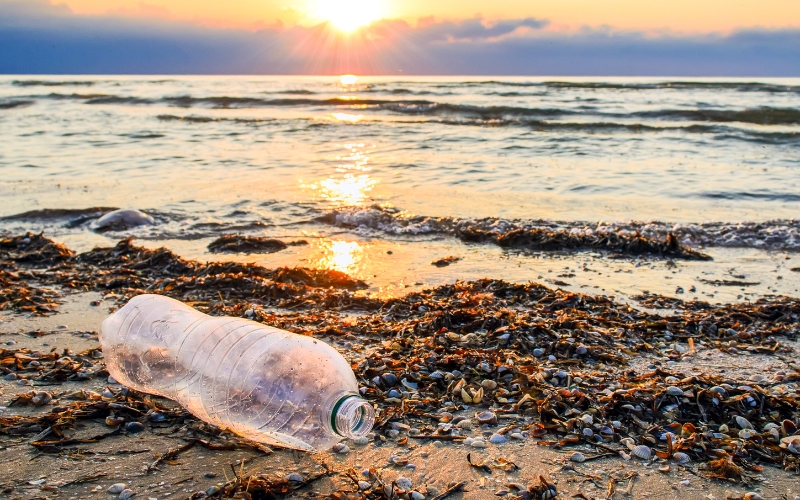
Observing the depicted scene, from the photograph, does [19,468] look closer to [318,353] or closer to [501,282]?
[318,353]

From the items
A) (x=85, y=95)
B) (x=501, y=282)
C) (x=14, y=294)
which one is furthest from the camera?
(x=85, y=95)

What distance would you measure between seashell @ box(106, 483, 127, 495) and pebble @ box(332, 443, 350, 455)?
3.05 ft

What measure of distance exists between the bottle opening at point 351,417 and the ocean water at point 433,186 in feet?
11.3

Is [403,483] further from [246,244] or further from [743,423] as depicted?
[246,244]

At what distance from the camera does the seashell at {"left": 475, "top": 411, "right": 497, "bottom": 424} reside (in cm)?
326

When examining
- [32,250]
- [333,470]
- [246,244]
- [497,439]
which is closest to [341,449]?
[333,470]

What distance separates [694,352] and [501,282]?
75.5 inches

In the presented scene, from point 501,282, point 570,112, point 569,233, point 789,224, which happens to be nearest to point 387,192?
point 569,233

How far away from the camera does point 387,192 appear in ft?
36.3

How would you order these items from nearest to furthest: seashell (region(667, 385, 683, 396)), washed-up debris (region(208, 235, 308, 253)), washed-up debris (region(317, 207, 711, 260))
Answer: seashell (region(667, 385, 683, 396))
washed-up debris (region(317, 207, 711, 260))
washed-up debris (region(208, 235, 308, 253))

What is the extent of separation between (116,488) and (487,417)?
1.82 m

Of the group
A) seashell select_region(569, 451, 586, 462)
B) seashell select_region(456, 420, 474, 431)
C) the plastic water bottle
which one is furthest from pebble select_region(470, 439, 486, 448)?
the plastic water bottle

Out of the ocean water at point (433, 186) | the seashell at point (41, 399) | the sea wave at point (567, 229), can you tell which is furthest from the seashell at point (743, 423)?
the sea wave at point (567, 229)

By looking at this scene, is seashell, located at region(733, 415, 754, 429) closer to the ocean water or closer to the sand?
the sand
